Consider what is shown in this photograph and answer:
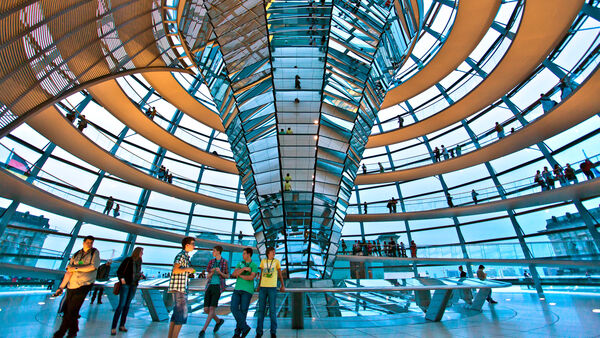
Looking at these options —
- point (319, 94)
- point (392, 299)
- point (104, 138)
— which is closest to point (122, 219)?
point (104, 138)

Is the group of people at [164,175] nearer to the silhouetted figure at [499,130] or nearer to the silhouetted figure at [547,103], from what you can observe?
the silhouetted figure at [499,130]

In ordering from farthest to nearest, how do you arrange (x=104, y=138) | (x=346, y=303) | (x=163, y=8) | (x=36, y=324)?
1. (x=104, y=138)
2. (x=163, y=8)
3. (x=346, y=303)
4. (x=36, y=324)

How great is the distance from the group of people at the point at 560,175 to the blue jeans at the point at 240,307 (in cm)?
1608

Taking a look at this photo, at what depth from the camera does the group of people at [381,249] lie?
19.5 meters

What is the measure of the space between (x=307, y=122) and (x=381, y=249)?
13509 mm

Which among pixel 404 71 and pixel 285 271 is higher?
pixel 404 71

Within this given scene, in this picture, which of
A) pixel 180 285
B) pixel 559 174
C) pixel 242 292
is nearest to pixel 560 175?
pixel 559 174

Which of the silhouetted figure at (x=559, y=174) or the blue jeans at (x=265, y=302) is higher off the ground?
the silhouetted figure at (x=559, y=174)

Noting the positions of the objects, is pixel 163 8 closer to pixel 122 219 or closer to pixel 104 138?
pixel 104 138

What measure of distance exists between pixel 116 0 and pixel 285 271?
33.9 ft

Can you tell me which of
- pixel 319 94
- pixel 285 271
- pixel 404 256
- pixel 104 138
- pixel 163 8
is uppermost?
pixel 163 8

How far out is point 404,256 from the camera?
19.5 metres

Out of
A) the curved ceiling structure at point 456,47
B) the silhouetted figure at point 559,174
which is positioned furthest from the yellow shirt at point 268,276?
the silhouetted figure at point 559,174

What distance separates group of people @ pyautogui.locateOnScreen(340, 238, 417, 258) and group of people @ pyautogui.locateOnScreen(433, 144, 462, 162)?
6263mm
